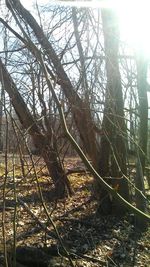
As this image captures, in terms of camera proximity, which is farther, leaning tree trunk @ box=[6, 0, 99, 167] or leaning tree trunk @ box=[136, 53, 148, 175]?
leaning tree trunk @ box=[6, 0, 99, 167]

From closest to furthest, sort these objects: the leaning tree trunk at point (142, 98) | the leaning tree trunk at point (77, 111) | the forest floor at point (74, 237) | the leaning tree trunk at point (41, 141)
Result: the forest floor at point (74, 237) → the leaning tree trunk at point (142, 98) → the leaning tree trunk at point (77, 111) → the leaning tree trunk at point (41, 141)

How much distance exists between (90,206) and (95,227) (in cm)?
65

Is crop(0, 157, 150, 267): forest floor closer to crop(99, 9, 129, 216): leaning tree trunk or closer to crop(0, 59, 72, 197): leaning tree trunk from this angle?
crop(0, 59, 72, 197): leaning tree trunk

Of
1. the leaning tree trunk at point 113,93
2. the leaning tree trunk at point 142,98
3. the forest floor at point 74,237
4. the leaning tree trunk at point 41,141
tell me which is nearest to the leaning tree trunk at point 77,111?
the leaning tree trunk at point 113,93

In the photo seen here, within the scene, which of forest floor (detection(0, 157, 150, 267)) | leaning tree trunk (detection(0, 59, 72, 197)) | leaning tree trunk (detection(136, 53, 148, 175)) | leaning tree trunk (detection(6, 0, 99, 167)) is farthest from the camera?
leaning tree trunk (detection(0, 59, 72, 197))

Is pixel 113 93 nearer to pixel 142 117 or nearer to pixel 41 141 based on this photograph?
pixel 142 117

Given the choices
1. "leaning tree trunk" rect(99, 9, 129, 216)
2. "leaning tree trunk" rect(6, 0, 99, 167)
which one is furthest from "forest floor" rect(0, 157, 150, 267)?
"leaning tree trunk" rect(6, 0, 99, 167)

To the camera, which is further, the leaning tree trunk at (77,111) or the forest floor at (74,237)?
the leaning tree trunk at (77,111)

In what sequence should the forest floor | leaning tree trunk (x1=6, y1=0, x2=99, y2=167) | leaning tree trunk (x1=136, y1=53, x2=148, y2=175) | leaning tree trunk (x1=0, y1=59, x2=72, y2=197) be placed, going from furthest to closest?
leaning tree trunk (x1=0, y1=59, x2=72, y2=197) < leaning tree trunk (x1=6, y1=0, x2=99, y2=167) < leaning tree trunk (x1=136, y1=53, x2=148, y2=175) < the forest floor

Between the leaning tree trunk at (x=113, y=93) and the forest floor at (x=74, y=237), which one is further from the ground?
the leaning tree trunk at (x=113, y=93)

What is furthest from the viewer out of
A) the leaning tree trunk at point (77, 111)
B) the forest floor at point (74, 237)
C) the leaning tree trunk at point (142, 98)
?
the leaning tree trunk at point (77, 111)

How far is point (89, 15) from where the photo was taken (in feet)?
16.6

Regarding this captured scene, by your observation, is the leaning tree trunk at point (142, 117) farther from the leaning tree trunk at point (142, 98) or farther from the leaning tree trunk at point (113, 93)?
the leaning tree trunk at point (113, 93)

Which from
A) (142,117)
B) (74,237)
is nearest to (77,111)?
(142,117)
